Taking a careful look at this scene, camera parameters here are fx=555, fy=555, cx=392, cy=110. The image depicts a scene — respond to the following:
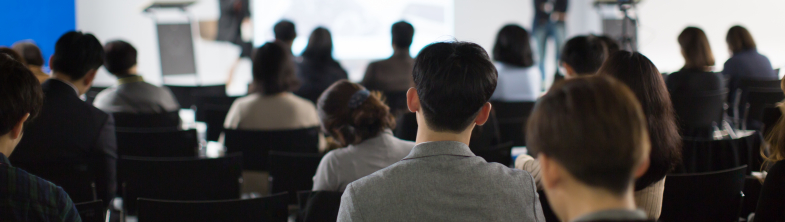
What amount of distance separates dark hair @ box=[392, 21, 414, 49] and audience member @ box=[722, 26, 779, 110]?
99.3 inches

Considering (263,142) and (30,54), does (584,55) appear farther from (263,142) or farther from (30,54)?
(30,54)

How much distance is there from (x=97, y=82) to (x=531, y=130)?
30.0 ft

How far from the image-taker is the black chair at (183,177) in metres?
2.18

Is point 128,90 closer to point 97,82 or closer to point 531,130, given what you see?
point 531,130

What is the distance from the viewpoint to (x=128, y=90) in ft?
10.6

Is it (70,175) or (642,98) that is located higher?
(642,98)

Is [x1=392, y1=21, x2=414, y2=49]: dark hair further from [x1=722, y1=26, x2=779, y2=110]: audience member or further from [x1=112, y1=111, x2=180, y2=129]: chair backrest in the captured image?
[x1=722, y1=26, x2=779, y2=110]: audience member

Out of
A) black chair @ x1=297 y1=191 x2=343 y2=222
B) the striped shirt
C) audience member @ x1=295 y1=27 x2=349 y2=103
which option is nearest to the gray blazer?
black chair @ x1=297 y1=191 x2=343 y2=222

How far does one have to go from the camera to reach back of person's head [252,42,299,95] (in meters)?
3.05

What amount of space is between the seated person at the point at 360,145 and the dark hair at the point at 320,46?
2414mm

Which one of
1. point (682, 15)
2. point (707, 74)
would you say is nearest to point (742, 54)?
point (707, 74)

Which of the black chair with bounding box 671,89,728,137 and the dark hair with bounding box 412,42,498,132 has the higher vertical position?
the dark hair with bounding box 412,42,498,132

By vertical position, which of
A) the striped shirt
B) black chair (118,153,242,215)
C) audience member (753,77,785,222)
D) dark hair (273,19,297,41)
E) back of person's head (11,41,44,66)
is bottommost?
black chair (118,153,242,215)

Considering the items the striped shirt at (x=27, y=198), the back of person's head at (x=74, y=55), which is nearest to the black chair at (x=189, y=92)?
the back of person's head at (x=74, y=55)
